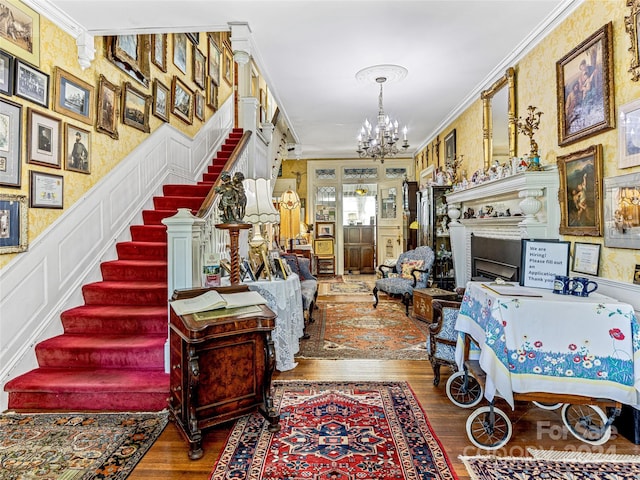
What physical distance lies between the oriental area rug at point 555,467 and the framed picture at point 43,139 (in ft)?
12.1

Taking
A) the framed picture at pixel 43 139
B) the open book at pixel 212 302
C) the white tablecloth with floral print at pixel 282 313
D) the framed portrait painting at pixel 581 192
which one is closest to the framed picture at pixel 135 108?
the framed picture at pixel 43 139

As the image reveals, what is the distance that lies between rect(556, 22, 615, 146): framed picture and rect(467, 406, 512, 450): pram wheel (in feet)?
7.28

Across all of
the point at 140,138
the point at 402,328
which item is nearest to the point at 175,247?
the point at 140,138

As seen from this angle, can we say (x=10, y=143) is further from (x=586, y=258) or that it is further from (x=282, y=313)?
(x=586, y=258)

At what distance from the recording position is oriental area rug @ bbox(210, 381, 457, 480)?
1933 mm

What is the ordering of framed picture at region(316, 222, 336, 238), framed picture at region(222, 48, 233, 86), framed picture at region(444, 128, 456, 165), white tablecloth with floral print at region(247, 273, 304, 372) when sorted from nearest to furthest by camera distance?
white tablecloth with floral print at region(247, 273, 304, 372) → framed picture at region(444, 128, 456, 165) → framed picture at region(222, 48, 233, 86) → framed picture at region(316, 222, 336, 238)

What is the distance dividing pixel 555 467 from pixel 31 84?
14.3 ft

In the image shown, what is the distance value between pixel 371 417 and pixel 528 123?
3.12 meters

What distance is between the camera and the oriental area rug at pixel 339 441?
1933mm

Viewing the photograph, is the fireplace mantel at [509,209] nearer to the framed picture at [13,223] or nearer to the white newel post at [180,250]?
the white newel post at [180,250]

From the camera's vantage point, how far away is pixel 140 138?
14.4ft


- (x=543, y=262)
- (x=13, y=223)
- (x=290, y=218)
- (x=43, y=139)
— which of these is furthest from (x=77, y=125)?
(x=290, y=218)

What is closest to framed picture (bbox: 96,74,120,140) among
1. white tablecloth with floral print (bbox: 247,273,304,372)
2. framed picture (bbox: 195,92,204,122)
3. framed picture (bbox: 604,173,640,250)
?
framed picture (bbox: 195,92,204,122)

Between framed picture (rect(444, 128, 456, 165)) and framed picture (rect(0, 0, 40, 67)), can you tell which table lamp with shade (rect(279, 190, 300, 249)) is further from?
framed picture (rect(0, 0, 40, 67))
